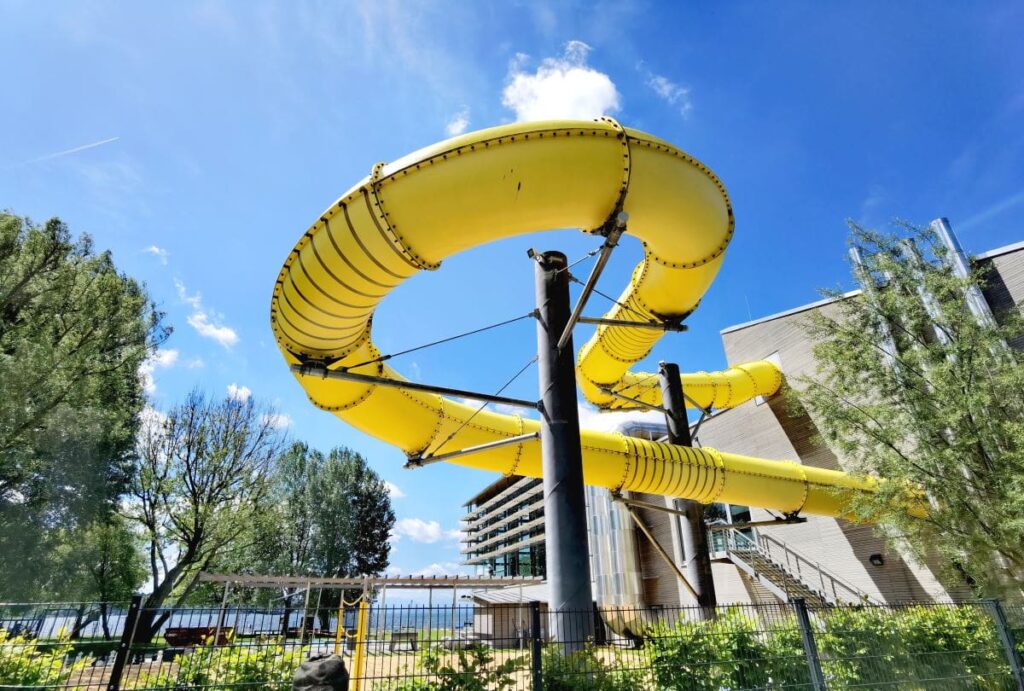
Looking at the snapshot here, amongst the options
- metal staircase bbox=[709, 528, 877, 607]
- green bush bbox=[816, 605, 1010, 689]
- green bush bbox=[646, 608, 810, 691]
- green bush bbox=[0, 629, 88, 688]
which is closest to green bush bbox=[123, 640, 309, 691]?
green bush bbox=[0, 629, 88, 688]

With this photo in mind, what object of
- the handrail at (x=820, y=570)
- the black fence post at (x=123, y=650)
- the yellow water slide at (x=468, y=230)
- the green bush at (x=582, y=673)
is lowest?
the green bush at (x=582, y=673)

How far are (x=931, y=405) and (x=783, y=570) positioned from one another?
28.0 feet

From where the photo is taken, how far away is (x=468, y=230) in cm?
537

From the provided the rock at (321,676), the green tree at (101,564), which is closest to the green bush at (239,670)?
the rock at (321,676)

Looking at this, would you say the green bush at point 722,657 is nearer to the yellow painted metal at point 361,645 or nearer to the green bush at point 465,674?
the green bush at point 465,674

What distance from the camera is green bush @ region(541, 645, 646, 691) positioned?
5086 mm

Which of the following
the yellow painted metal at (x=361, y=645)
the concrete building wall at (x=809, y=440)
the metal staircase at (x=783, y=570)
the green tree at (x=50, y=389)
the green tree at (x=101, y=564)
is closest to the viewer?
the yellow painted metal at (x=361, y=645)

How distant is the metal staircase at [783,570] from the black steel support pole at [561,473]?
946cm

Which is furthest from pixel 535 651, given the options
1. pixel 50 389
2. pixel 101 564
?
pixel 101 564

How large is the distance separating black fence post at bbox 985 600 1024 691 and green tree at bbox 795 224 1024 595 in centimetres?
152

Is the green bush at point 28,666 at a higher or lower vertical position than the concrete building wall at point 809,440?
lower

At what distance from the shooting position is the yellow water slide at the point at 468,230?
16.8 ft

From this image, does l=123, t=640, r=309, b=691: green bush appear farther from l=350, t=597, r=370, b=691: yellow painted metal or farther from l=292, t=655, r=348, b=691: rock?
l=292, t=655, r=348, b=691: rock

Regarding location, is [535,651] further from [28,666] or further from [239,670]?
[28,666]
